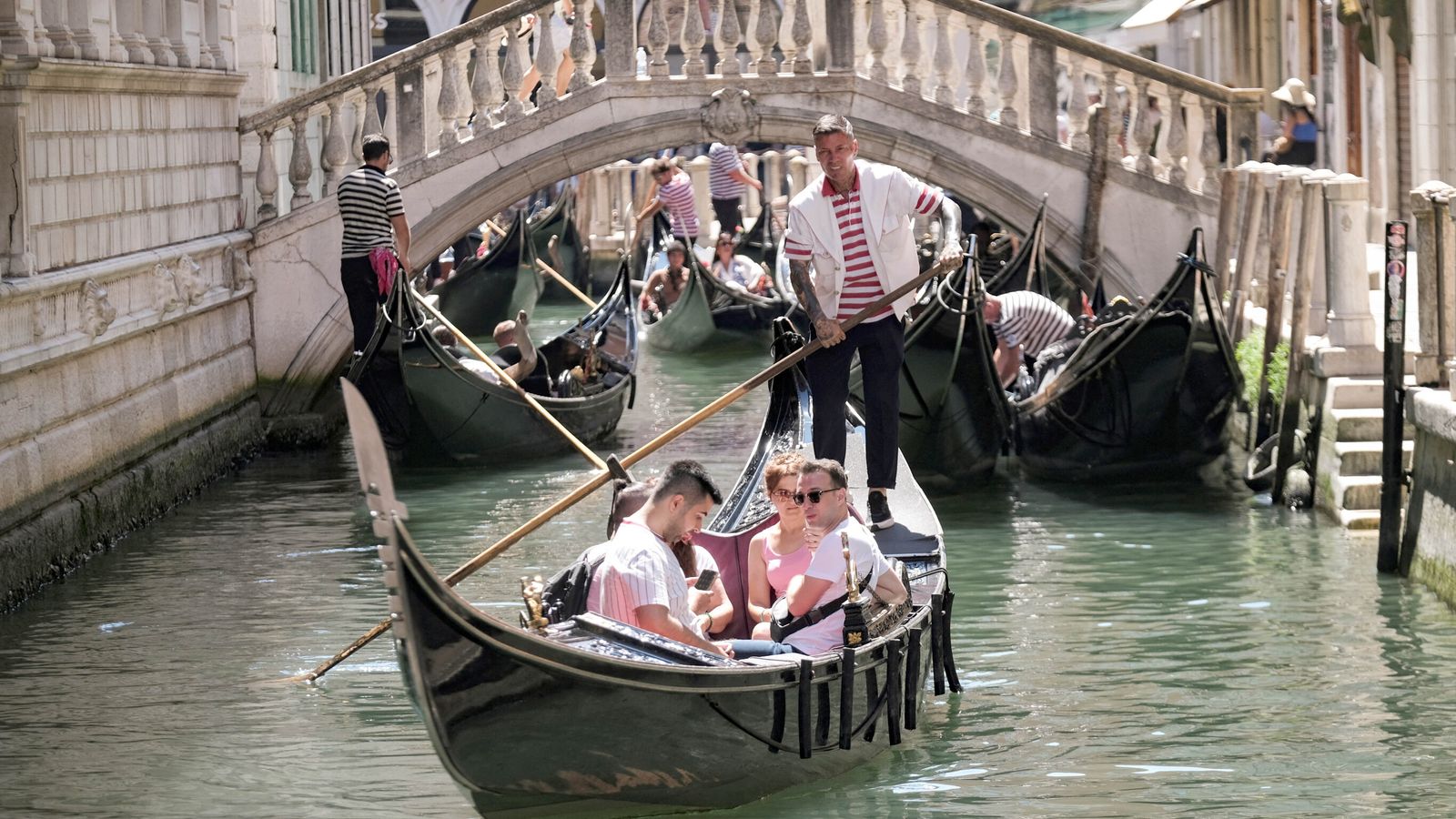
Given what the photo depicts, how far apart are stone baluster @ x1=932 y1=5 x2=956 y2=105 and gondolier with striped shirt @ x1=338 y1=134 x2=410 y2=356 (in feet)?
6.76

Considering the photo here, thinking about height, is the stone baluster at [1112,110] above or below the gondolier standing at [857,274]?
above

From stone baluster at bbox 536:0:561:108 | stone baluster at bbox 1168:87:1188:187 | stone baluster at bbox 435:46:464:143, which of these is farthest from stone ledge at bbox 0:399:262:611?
stone baluster at bbox 1168:87:1188:187

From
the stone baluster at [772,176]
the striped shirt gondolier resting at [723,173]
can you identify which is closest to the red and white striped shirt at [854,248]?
the striped shirt gondolier resting at [723,173]

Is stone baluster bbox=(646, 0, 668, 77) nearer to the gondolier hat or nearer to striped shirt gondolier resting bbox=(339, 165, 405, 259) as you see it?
striped shirt gondolier resting bbox=(339, 165, 405, 259)

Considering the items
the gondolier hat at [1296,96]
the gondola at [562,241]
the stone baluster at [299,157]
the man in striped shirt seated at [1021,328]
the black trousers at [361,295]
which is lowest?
the man in striped shirt seated at [1021,328]

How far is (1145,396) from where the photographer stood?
7309 millimetres

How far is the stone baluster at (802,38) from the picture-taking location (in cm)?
842

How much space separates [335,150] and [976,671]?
4.00 m

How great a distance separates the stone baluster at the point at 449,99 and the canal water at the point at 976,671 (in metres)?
1.63

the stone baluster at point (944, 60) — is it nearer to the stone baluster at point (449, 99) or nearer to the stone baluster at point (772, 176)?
the stone baluster at point (449, 99)

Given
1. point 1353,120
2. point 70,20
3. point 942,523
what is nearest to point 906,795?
point 942,523

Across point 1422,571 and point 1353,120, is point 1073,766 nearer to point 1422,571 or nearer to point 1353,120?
point 1422,571

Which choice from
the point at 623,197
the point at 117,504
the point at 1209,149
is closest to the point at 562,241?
the point at 623,197

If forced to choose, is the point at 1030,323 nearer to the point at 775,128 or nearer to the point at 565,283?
the point at 775,128
